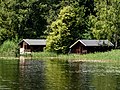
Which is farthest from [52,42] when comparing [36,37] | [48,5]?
[48,5]

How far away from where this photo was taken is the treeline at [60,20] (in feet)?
253

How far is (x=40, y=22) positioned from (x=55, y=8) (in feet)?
18.7

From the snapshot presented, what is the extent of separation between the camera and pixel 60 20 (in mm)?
81250

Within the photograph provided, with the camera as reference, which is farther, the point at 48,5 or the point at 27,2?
the point at 48,5

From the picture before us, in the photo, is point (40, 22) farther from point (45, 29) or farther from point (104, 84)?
point (104, 84)

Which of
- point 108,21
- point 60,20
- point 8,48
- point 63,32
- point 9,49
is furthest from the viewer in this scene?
point 8,48

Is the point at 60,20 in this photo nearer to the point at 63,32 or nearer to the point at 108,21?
the point at 63,32

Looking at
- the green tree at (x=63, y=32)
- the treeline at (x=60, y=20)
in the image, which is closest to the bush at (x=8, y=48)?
the treeline at (x=60, y=20)

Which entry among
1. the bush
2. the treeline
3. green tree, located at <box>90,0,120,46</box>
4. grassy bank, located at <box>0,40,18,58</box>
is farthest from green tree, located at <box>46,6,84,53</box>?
the bush

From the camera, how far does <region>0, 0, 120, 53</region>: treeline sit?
77.0 meters

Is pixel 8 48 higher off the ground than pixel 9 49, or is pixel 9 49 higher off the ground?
pixel 8 48

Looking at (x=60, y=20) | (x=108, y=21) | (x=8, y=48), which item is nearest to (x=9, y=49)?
(x=8, y=48)

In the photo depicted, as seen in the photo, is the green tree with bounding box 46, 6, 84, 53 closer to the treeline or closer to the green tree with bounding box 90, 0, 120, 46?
the treeline

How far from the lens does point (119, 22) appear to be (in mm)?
75312
